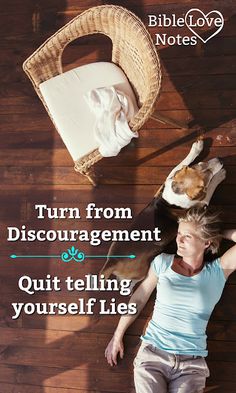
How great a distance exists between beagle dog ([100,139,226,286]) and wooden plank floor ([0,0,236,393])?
5.6 inches

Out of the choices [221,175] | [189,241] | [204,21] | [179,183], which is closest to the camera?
[179,183]

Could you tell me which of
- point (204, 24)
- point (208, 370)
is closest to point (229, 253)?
point (208, 370)

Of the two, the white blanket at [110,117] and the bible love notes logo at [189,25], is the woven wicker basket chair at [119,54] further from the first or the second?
the bible love notes logo at [189,25]

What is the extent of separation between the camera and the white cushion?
179 centimetres

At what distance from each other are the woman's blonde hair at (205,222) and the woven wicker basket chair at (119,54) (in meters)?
0.39

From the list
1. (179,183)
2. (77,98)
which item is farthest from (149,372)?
(77,98)

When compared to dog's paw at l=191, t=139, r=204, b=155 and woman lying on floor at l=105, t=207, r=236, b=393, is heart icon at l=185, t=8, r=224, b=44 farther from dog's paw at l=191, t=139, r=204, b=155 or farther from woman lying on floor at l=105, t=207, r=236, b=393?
woman lying on floor at l=105, t=207, r=236, b=393

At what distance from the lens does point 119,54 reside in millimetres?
1863

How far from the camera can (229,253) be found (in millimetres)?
1825

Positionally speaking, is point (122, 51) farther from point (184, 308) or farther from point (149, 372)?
point (149, 372)

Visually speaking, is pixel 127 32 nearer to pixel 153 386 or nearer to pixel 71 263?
pixel 71 263

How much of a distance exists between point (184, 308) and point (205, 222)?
351 mm

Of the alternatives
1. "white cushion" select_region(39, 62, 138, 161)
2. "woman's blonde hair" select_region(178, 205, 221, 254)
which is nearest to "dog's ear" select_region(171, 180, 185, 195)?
"woman's blonde hair" select_region(178, 205, 221, 254)

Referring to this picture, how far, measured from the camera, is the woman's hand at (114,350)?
6.55 ft
